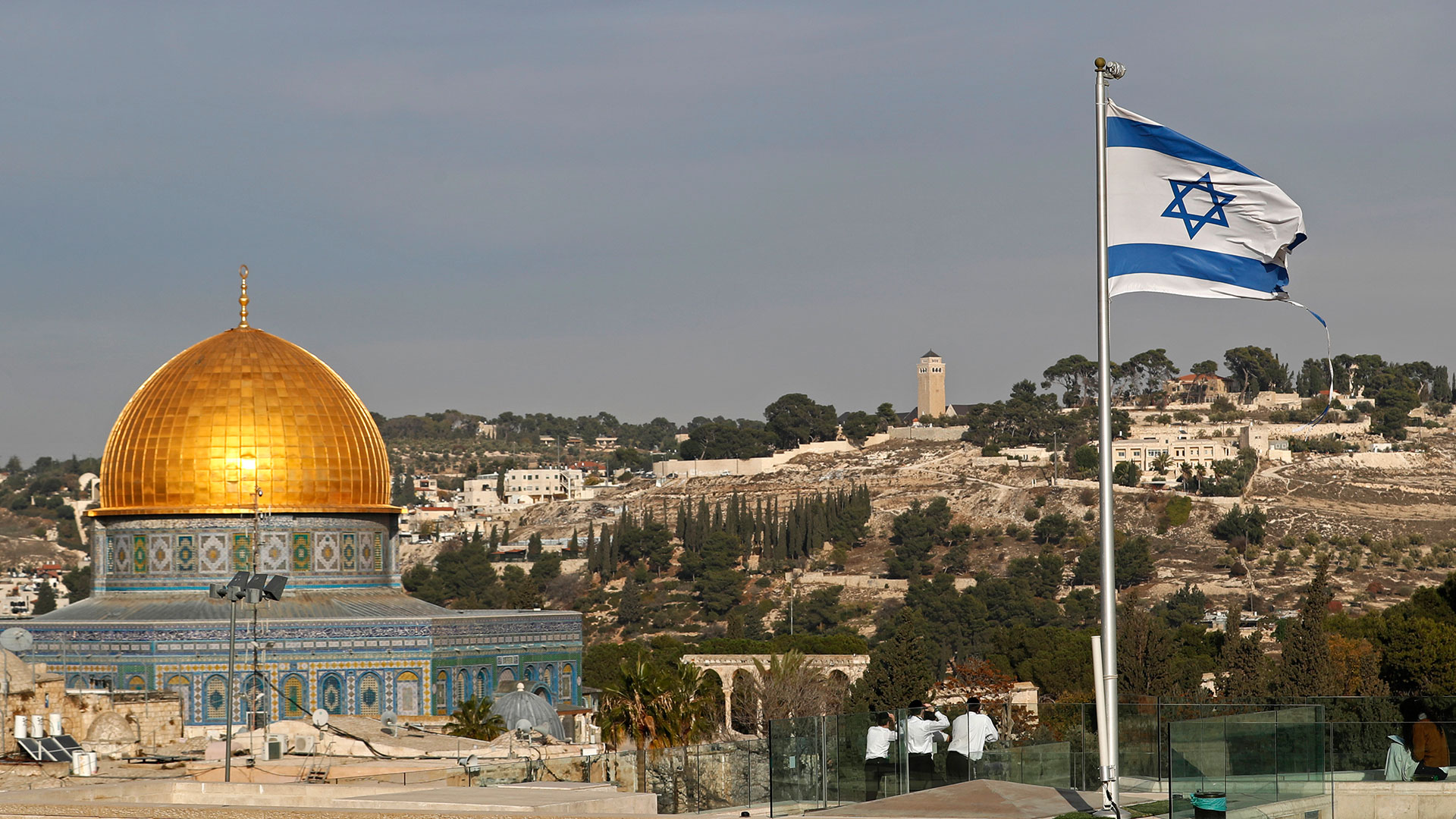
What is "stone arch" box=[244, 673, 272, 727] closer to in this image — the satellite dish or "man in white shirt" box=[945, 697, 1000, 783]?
the satellite dish

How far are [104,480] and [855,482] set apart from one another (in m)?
99.2

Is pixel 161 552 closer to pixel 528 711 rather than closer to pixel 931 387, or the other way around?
pixel 528 711

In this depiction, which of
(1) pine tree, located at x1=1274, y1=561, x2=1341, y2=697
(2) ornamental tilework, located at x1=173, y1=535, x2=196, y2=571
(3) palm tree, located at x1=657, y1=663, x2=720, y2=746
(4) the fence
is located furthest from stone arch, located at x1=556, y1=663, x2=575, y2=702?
(4) the fence

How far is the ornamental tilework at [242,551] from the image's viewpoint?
3991cm

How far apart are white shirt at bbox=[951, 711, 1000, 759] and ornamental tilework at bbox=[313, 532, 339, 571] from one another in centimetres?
2411

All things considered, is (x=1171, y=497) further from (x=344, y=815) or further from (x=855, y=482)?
(x=344, y=815)

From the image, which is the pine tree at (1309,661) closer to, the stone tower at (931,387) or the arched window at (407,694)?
the arched window at (407,694)

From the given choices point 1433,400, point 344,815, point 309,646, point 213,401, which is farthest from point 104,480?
point 1433,400

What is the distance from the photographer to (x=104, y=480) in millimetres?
41969

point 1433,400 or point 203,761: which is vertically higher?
point 1433,400

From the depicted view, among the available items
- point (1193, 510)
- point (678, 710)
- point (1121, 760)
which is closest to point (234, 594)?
point (678, 710)

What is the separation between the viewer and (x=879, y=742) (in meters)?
18.6

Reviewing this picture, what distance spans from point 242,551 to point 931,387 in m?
146

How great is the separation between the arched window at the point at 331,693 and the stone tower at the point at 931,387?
14595 centimetres
